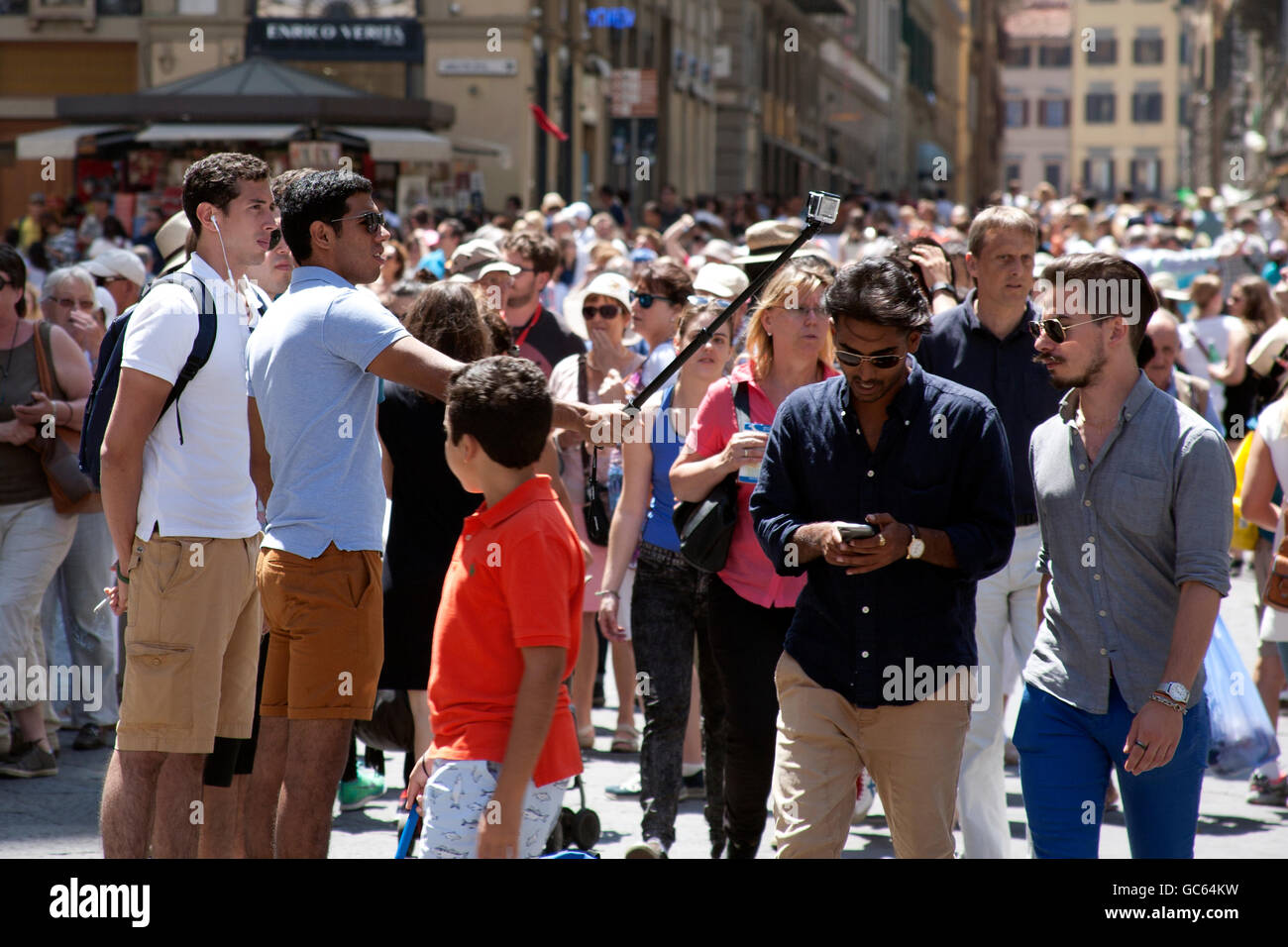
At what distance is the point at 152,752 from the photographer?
4586mm

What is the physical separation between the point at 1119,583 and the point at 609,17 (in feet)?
97.2

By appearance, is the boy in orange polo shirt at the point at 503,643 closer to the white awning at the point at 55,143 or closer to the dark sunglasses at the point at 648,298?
the dark sunglasses at the point at 648,298

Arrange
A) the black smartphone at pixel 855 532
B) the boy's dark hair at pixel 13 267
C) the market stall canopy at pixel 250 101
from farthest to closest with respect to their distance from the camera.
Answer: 1. the market stall canopy at pixel 250 101
2. the boy's dark hair at pixel 13 267
3. the black smartphone at pixel 855 532

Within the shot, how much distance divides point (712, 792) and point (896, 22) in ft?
251

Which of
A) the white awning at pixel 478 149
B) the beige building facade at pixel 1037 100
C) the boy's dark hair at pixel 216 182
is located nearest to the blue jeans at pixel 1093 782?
the boy's dark hair at pixel 216 182

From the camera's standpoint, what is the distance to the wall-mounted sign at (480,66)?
28938 mm

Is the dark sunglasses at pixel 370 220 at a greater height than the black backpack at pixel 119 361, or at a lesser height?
greater

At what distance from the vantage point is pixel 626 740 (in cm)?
781

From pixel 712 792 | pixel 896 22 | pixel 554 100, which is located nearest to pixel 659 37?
pixel 554 100

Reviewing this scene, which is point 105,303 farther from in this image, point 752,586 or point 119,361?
point 752,586

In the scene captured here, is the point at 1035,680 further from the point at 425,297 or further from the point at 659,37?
the point at 659,37

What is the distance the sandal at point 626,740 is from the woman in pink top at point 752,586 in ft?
8.03

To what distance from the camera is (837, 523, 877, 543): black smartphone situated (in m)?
3.84

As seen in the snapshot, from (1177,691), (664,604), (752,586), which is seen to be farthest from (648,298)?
(1177,691)
